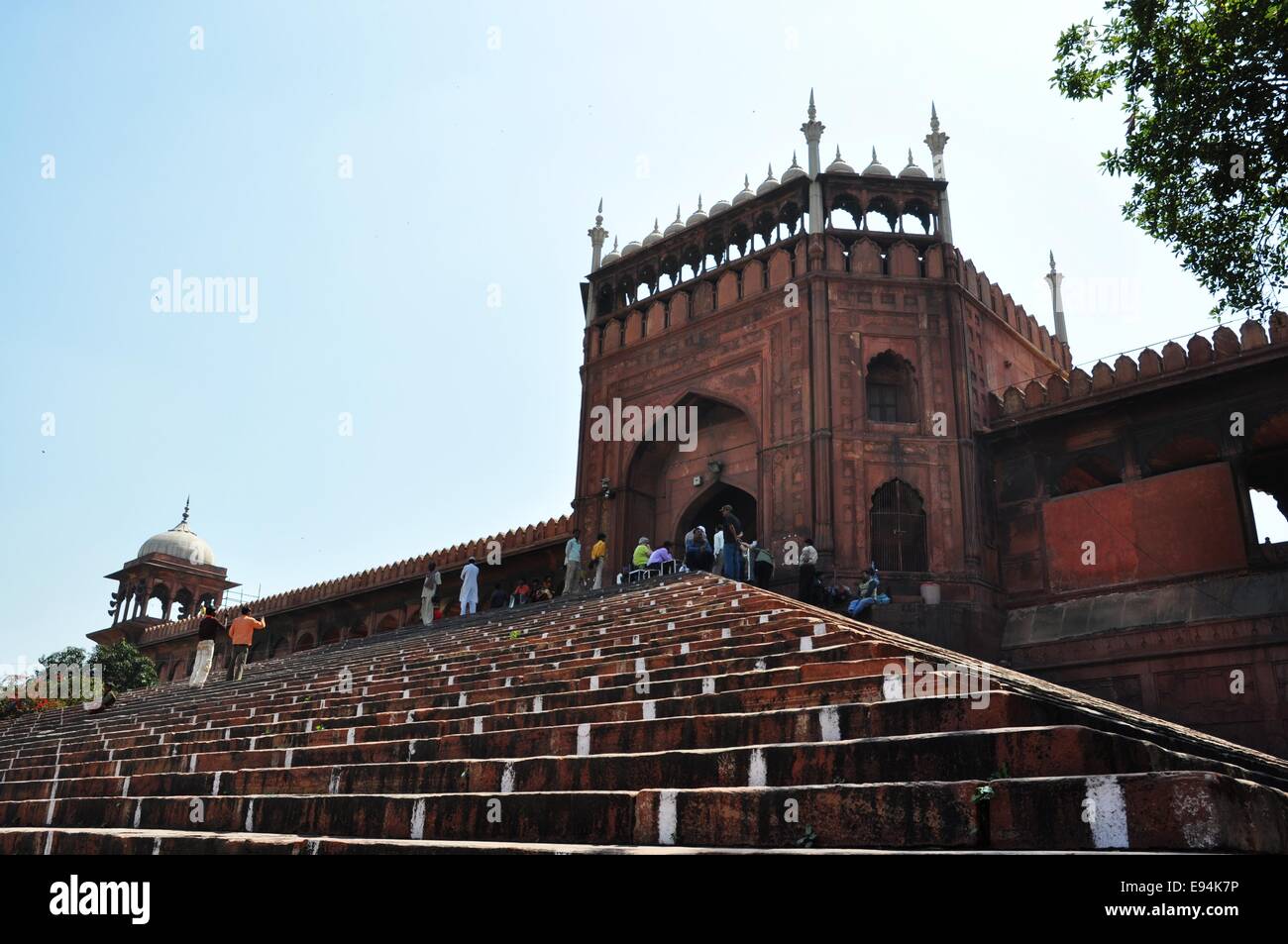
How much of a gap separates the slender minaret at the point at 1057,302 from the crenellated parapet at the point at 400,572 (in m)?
10.5

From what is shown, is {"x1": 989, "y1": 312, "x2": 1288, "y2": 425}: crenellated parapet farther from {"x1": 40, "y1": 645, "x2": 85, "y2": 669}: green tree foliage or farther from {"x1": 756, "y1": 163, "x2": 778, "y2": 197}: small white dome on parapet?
{"x1": 40, "y1": 645, "x2": 85, "y2": 669}: green tree foliage

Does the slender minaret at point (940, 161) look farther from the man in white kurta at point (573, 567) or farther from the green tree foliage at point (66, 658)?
the green tree foliage at point (66, 658)

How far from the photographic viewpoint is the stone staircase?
2766mm

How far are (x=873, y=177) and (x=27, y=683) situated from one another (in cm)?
2114

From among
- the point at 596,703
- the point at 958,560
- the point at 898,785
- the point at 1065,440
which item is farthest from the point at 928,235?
the point at 898,785

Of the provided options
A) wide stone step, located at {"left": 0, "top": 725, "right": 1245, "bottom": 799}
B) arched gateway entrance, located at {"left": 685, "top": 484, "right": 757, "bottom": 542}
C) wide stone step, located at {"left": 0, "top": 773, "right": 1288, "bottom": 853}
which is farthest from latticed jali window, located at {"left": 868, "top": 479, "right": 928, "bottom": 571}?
wide stone step, located at {"left": 0, "top": 773, "right": 1288, "bottom": 853}

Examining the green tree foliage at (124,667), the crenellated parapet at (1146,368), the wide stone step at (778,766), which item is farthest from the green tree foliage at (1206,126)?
the green tree foliage at (124,667)

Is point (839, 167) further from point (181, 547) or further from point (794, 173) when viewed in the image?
point (181, 547)

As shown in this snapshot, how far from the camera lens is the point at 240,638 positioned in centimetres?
1347

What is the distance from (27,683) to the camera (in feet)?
71.9

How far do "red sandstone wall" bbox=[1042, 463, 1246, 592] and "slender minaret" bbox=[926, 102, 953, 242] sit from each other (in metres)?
5.07

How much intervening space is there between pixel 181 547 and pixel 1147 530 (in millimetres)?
28924

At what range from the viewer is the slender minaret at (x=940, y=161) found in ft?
52.9
